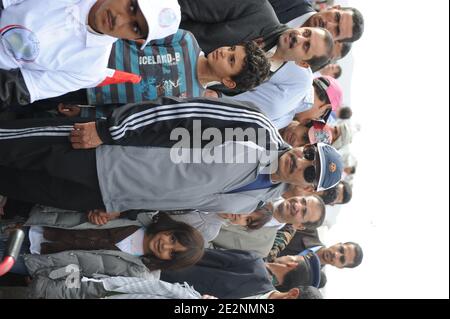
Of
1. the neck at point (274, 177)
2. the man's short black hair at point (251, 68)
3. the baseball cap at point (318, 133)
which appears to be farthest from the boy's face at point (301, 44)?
the neck at point (274, 177)

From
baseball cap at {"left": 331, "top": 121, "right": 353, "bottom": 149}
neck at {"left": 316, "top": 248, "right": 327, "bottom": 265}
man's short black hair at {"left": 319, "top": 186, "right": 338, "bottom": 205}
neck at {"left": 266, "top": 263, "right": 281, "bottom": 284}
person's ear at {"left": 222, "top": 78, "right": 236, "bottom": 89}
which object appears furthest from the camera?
baseball cap at {"left": 331, "top": 121, "right": 353, "bottom": 149}

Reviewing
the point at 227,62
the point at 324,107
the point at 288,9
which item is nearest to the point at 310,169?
the point at 227,62

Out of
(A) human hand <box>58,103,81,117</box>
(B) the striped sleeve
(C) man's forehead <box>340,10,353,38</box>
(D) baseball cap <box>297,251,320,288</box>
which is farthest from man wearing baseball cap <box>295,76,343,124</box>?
(A) human hand <box>58,103,81,117</box>

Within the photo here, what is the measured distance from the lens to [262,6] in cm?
401

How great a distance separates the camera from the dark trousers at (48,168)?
2789 mm

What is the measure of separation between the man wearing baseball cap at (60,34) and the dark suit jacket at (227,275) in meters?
1.69

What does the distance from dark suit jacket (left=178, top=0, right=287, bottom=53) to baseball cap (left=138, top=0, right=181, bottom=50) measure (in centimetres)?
115

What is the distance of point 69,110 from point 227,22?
1426 millimetres

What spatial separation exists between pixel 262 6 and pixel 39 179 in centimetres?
220

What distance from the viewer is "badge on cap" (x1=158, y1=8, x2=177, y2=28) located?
2.54m

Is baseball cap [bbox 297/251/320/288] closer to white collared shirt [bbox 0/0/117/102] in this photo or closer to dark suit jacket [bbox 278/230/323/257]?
dark suit jacket [bbox 278/230/323/257]

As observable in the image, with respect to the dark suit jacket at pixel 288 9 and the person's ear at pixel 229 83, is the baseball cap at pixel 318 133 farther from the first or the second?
the person's ear at pixel 229 83

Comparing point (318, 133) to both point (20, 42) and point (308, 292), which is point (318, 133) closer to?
point (308, 292)

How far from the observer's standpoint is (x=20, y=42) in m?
2.32
